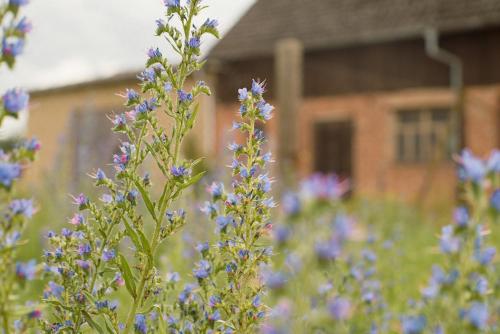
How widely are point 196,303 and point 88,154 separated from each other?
22.7 feet

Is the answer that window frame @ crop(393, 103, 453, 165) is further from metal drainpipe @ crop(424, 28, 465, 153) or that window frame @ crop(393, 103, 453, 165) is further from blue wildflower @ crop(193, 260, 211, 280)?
blue wildflower @ crop(193, 260, 211, 280)

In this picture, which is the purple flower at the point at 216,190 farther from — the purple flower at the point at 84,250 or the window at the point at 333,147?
the window at the point at 333,147

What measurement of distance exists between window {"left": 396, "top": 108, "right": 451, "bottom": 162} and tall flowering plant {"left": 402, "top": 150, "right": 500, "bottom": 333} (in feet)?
52.3

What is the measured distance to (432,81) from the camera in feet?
56.3

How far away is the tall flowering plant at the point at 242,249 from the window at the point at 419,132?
51.0 ft

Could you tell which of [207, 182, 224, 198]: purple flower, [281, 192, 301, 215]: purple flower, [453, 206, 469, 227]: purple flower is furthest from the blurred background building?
[281, 192, 301, 215]: purple flower

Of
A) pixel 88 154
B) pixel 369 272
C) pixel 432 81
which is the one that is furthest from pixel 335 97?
pixel 369 272

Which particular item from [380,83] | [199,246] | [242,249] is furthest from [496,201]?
[380,83]

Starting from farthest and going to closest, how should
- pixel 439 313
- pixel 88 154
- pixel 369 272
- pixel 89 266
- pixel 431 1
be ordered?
pixel 431 1 < pixel 88 154 < pixel 369 272 < pixel 89 266 < pixel 439 313

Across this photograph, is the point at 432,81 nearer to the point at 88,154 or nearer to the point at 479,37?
the point at 479,37

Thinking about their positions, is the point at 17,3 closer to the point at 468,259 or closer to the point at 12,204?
the point at 12,204

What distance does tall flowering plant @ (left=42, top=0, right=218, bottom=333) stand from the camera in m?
2.02

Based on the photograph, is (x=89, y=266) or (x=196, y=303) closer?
(x=89, y=266)

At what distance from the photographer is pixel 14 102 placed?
1.68m
